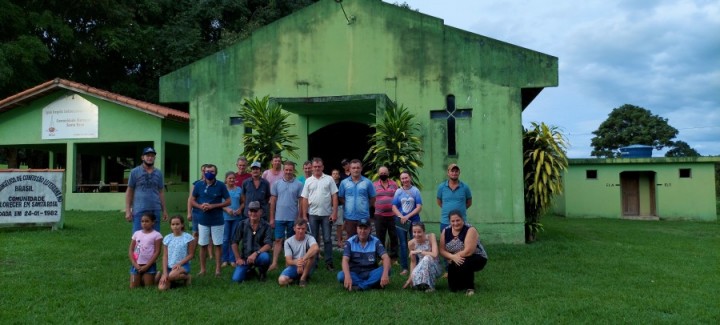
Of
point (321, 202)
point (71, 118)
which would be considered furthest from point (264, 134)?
point (71, 118)

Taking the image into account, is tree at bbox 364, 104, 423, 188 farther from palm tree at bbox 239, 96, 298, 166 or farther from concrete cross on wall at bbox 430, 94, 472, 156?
palm tree at bbox 239, 96, 298, 166

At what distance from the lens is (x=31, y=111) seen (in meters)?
17.6

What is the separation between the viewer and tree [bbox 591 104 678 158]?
37344 mm

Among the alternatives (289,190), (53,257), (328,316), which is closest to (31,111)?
(53,257)

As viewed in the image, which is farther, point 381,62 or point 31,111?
point 31,111

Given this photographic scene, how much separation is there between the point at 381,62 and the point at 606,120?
110 ft

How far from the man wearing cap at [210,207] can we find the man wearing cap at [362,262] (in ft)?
6.14

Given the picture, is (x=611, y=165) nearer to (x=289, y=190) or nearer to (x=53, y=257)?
(x=289, y=190)

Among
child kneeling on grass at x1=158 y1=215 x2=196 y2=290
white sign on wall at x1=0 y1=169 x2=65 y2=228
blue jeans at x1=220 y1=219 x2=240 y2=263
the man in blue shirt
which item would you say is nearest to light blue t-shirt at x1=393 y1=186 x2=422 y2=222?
the man in blue shirt

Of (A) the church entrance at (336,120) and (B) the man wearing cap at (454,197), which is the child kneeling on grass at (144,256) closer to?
(B) the man wearing cap at (454,197)

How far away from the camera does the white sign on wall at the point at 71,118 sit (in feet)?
56.3

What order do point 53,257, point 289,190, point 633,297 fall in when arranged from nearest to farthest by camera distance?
1. point 633,297
2. point 289,190
3. point 53,257

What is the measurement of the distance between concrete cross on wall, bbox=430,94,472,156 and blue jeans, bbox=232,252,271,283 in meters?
5.21

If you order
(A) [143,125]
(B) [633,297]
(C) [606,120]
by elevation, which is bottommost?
(B) [633,297]
